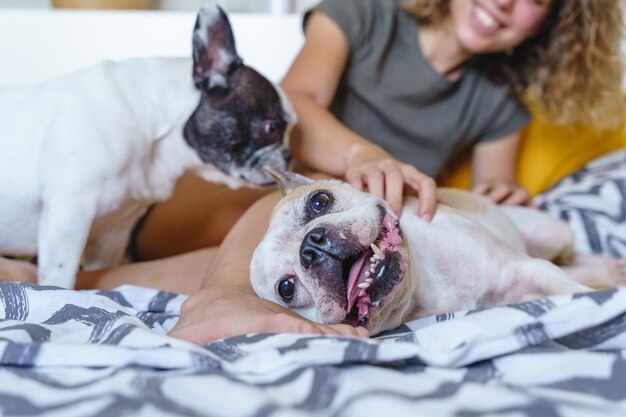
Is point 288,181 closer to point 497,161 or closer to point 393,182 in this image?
point 393,182

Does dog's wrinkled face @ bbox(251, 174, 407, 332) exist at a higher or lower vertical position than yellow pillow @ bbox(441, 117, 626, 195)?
higher

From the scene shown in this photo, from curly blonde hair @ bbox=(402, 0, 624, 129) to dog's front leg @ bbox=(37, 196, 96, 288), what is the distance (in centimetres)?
98

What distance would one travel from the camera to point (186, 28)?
198 centimetres

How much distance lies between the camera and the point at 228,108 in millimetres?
1214

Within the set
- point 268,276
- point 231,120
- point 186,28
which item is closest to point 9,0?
point 186,28

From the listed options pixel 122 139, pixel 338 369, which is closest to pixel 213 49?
pixel 122 139

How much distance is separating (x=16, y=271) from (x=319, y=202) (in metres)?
0.59

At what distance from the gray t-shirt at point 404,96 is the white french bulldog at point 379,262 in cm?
52

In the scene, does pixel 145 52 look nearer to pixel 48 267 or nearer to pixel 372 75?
pixel 372 75

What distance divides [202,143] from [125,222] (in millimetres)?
266

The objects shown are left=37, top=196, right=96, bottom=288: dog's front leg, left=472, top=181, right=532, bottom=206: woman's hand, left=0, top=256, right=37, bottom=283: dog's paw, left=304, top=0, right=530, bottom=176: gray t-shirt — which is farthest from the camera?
left=304, top=0, right=530, bottom=176: gray t-shirt

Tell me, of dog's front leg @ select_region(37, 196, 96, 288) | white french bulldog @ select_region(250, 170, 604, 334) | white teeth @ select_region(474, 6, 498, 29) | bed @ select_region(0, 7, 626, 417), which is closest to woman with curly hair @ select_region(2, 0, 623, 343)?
white teeth @ select_region(474, 6, 498, 29)

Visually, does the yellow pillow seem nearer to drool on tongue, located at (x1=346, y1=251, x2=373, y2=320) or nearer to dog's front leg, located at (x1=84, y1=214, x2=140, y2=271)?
dog's front leg, located at (x1=84, y1=214, x2=140, y2=271)

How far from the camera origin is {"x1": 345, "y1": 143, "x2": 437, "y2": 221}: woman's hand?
1088mm
